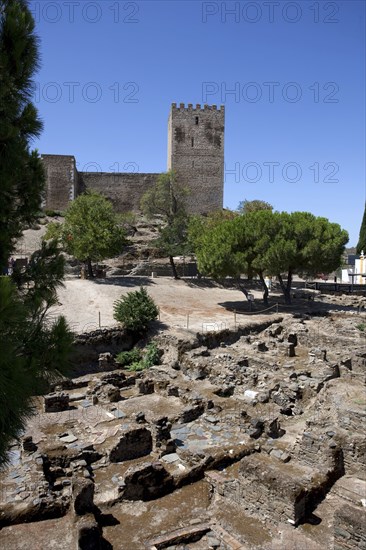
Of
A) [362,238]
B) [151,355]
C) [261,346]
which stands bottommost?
[151,355]

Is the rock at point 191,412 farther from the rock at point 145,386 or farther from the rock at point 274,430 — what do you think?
the rock at point 145,386

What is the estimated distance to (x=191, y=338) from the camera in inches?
759

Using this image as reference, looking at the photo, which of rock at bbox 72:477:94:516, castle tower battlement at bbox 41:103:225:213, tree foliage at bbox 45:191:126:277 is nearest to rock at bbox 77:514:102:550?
rock at bbox 72:477:94:516

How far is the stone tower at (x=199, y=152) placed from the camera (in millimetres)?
47500

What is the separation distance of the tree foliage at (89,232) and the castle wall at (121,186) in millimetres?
20639

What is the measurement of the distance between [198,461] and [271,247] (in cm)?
1778

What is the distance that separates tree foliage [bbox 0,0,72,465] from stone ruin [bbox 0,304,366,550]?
2230 millimetres

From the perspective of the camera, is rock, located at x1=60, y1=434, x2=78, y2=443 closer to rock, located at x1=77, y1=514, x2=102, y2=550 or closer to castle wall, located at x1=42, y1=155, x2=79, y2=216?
rock, located at x1=77, y1=514, x2=102, y2=550

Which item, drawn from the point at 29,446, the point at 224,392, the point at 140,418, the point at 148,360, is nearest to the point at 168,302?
the point at 148,360

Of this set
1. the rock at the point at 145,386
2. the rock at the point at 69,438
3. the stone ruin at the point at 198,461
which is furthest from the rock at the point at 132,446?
the rock at the point at 145,386

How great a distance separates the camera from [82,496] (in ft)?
23.7

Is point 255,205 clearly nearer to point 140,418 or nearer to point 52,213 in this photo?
point 52,213

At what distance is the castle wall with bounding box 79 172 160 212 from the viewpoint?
5091 centimetres

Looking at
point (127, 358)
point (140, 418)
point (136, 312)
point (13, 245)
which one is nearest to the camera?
point (13, 245)
